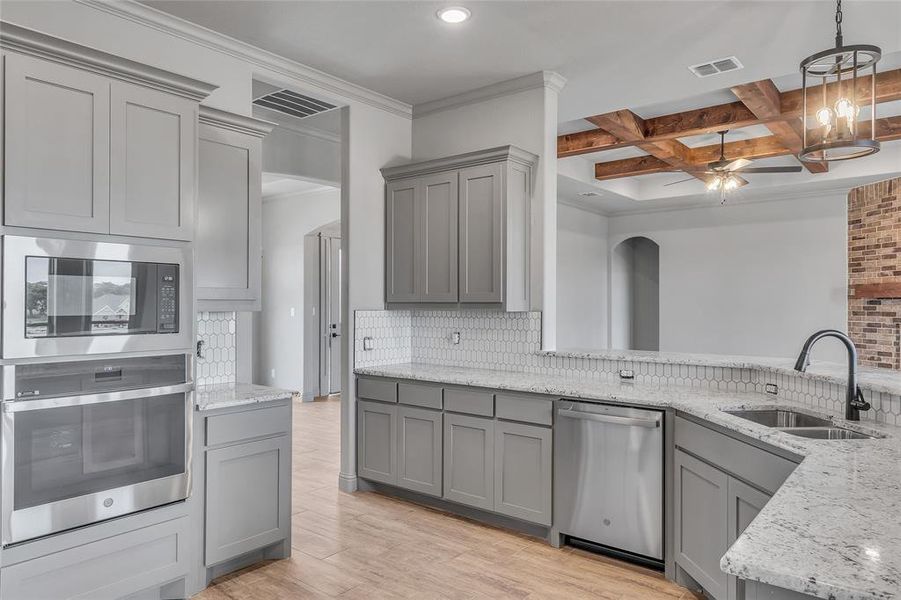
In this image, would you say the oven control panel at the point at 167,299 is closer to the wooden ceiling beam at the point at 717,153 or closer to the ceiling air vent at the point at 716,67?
the ceiling air vent at the point at 716,67

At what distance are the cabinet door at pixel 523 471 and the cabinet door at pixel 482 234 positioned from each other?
0.94 metres

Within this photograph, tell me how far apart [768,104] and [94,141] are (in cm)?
470

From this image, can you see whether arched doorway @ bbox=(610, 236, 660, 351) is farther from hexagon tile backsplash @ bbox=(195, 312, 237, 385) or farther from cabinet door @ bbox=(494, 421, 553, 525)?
hexagon tile backsplash @ bbox=(195, 312, 237, 385)

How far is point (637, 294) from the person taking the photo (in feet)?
32.5

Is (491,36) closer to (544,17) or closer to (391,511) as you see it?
(544,17)

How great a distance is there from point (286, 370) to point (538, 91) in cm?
581

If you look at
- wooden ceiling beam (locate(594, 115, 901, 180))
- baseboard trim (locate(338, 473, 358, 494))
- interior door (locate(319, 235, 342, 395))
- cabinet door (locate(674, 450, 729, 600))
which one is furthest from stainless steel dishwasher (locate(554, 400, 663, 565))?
interior door (locate(319, 235, 342, 395))

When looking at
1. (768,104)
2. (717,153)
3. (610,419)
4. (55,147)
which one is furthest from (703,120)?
(55,147)

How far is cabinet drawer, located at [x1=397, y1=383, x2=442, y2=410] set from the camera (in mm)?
3898

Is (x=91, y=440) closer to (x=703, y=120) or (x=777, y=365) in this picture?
(x=777, y=365)

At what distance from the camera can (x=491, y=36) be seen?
11.6 feet

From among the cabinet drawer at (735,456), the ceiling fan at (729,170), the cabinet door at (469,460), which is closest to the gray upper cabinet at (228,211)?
the cabinet door at (469,460)

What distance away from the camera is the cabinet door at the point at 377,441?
13.6 ft

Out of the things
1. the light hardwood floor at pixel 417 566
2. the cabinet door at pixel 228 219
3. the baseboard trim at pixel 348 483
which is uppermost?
the cabinet door at pixel 228 219
